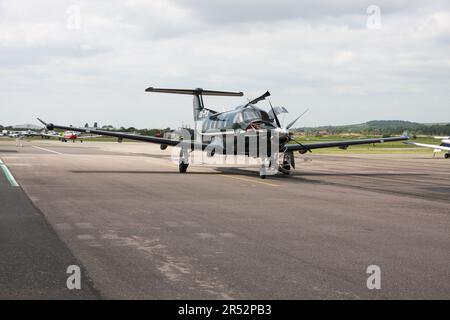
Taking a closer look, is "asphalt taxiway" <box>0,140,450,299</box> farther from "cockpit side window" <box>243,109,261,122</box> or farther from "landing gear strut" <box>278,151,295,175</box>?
"landing gear strut" <box>278,151,295,175</box>

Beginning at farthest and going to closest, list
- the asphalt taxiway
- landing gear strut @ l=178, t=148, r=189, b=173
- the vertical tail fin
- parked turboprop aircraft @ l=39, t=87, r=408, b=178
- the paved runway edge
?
1. the vertical tail fin
2. landing gear strut @ l=178, t=148, r=189, b=173
3. parked turboprop aircraft @ l=39, t=87, r=408, b=178
4. the asphalt taxiway
5. the paved runway edge

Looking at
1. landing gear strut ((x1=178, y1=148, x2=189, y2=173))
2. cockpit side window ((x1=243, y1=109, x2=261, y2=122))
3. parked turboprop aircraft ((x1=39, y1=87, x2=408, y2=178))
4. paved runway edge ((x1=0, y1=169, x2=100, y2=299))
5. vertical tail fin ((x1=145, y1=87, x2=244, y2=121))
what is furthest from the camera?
vertical tail fin ((x1=145, y1=87, x2=244, y2=121))

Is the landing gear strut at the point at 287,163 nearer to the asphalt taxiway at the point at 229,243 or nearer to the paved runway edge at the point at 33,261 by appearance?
the asphalt taxiway at the point at 229,243

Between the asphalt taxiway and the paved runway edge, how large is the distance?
0.02 metres

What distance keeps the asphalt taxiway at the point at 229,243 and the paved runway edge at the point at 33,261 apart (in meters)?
0.02

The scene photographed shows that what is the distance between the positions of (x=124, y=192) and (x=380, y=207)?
25.9 feet

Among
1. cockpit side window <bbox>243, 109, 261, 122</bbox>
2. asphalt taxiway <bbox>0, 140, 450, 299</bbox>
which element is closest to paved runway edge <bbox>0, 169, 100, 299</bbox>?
asphalt taxiway <bbox>0, 140, 450, 299</bbox>

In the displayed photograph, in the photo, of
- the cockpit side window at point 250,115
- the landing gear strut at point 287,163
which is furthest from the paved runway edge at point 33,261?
the landing gear strut at point 287,163

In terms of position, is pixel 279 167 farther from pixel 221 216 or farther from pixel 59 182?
pixel 221 216

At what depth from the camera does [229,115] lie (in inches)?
1065

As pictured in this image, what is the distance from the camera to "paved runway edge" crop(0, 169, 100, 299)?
6086 millimetres

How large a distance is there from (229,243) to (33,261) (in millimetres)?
3139
